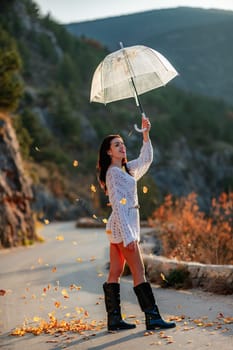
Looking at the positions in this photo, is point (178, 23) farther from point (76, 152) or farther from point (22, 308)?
point (22, 308)

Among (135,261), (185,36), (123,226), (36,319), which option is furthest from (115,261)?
(185,36)

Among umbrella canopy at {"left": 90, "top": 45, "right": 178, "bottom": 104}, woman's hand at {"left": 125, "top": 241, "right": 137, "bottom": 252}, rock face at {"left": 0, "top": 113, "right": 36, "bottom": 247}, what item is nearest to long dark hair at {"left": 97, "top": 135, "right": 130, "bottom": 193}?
umbrella canopy at {"left": 90, "top": 45, "right": 178, "bottom": 104}

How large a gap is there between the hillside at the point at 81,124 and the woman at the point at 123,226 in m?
32.0

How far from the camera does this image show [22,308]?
8.27 metres

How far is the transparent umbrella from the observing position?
6.89 metres

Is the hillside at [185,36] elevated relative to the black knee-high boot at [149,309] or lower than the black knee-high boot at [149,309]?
elevated

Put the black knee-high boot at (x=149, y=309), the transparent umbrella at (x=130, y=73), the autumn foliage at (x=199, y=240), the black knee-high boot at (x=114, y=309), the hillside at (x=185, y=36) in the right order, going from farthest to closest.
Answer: the hillside at (x=185, y=36), the autumn foliage at (x=199, y=240), the transparent umbrella at (x=130, y=73), the black knee-high boot at (x=114, y=309), the black knee-high boot at (x=149, y=309)

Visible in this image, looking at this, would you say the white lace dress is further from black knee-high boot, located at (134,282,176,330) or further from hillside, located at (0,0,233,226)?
hillside, located at (0,0,233,226)

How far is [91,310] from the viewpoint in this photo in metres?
7.85

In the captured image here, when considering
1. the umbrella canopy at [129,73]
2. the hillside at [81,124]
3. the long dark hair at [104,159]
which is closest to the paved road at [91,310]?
the long dark hair at [104,159]

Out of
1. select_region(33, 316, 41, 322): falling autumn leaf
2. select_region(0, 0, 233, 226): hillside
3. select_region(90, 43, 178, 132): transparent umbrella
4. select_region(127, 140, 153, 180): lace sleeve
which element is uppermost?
select_region(0, 0, 233, 226): hillside

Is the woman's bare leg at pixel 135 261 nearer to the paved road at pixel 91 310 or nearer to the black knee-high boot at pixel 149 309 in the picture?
the black knee-high boot at pixel 149 309

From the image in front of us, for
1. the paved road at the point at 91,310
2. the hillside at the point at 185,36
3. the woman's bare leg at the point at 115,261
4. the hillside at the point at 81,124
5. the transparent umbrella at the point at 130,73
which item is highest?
the hillside at the point at 185,36

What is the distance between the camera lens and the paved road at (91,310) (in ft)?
19.1
